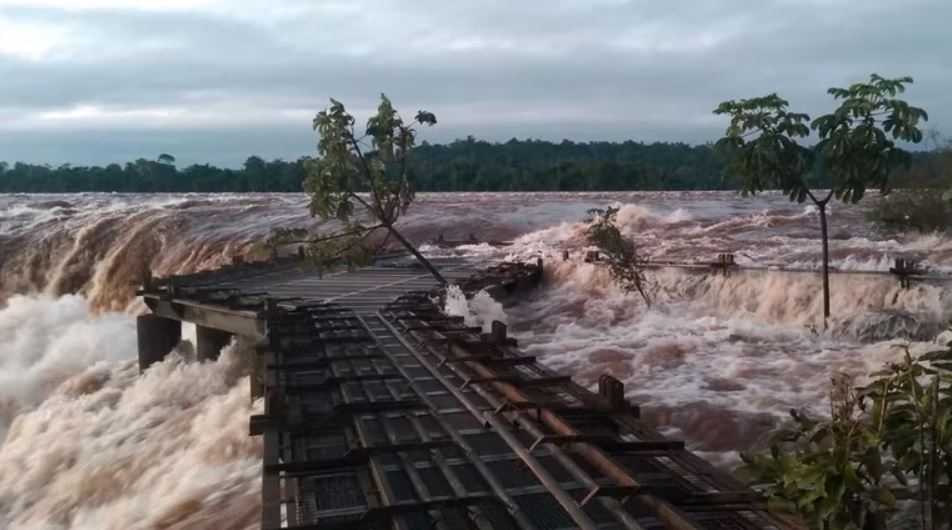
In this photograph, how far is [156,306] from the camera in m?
14.8

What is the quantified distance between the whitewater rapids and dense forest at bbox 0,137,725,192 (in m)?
46.7

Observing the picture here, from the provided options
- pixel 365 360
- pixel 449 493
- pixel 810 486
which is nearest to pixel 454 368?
pixel 365 360

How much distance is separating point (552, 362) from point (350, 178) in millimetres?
4009

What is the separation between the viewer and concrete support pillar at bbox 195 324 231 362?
14.2m

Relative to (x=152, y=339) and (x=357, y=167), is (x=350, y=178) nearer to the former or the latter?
(x=357, y=167)

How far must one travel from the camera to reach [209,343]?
1430 cm

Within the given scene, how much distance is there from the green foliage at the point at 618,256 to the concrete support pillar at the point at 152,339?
7.35 meters

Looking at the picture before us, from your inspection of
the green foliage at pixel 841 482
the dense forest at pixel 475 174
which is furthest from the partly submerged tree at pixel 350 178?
the dense forest at pixel 475 174

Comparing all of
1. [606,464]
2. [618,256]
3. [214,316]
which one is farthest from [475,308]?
[606,464]

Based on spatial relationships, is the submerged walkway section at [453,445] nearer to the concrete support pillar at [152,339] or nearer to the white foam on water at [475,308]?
the white foam on water at [475,308]

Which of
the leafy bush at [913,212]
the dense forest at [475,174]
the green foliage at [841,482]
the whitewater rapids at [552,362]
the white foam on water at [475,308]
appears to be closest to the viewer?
the green foliage at [841,482]

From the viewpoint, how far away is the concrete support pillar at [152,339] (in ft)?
48.7

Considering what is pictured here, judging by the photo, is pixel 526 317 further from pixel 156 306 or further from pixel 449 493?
pixel 449 493

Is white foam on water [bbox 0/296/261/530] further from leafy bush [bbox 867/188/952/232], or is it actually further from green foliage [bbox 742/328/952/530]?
leafy bush [bbox 867/188/952/232]
